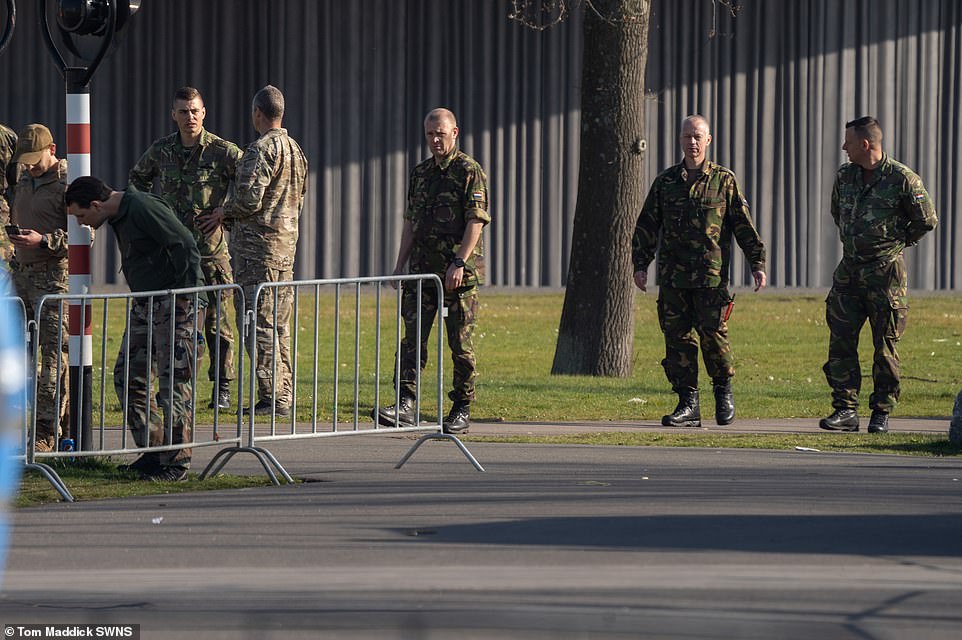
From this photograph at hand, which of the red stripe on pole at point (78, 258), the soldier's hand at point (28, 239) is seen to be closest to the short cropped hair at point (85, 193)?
the red stripe on pole at point (78, 258)

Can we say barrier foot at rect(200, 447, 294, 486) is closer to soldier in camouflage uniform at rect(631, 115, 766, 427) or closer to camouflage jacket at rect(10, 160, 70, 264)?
camouflage jacket at rect(10, 160, 70, 264)

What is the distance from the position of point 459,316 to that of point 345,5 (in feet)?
52.4

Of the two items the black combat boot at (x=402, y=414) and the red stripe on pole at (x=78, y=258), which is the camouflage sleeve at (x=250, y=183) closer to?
the black combat boot at (x=402, y=414)

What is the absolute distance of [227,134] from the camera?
2661 centimetres

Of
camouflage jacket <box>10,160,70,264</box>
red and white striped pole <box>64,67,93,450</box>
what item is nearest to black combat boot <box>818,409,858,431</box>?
red and white striped pole <box>64,67,93,450</box>

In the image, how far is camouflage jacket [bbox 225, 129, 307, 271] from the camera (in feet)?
37.7

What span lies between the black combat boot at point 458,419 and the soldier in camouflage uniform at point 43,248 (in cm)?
231

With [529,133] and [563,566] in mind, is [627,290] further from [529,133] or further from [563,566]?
[529,133]

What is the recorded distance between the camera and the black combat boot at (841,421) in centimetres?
1124

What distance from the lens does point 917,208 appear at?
11070 millimetres

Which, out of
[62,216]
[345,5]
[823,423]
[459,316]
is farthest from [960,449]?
[345,5]

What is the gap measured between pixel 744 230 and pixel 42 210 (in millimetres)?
4360

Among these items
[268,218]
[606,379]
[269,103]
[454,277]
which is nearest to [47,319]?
[268,218]

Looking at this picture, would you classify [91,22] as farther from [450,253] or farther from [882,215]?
[882,215]
